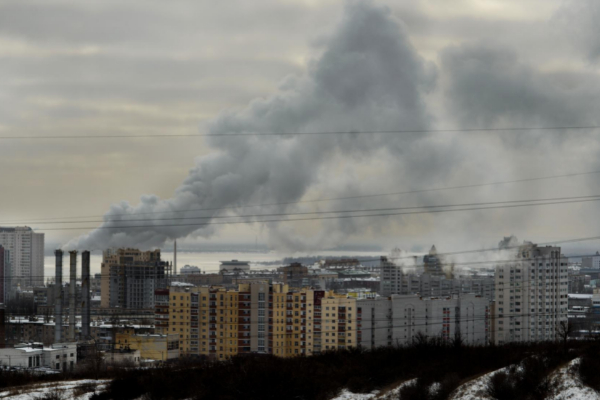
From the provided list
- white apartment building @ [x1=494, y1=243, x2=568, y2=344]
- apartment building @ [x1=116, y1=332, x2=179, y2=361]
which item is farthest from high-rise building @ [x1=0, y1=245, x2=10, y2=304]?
white apartment building @ [x1=494, y1=243, x2=568, y2=344]

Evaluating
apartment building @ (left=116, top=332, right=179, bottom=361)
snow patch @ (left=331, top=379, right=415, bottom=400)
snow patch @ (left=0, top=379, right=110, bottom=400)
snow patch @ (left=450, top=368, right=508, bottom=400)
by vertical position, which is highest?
snow patch @ (left=450, top=368, right=508, bottom=400)

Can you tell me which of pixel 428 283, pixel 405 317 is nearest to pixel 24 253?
pixel 428 283

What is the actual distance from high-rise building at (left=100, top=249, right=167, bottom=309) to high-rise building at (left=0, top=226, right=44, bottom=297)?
1422 cm

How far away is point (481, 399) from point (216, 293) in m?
38.1

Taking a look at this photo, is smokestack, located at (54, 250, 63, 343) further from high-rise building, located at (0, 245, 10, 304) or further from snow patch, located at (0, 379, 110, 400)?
snow patch, located at (0, 379, 110, 400)

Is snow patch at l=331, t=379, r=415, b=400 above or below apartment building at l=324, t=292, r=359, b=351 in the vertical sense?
above

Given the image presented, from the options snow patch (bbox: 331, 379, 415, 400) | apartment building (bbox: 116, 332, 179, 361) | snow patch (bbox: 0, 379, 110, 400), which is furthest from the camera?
apartment building (bbox: 116, 332, 179, 361)

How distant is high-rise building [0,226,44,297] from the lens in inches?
3750

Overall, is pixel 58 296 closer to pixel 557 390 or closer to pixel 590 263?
pixel 557 390

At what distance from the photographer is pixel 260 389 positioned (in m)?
14.5

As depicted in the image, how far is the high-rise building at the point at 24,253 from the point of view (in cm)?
9525

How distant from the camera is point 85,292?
5519 centimetres

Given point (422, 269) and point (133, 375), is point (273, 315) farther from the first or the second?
point (422, 269)

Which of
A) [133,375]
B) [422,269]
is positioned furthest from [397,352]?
[422,269]
